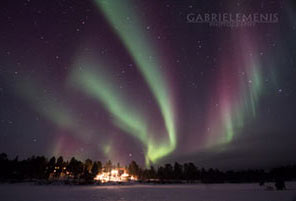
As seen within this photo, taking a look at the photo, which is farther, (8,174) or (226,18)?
(8,174)

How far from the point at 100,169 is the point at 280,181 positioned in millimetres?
60082

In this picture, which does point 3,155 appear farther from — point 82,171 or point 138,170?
point 138,170

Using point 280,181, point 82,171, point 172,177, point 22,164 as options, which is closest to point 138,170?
point 172,177

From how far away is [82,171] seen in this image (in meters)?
74.4

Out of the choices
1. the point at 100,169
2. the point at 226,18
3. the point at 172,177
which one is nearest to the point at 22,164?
the point at 100,169

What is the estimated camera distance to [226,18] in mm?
10766
